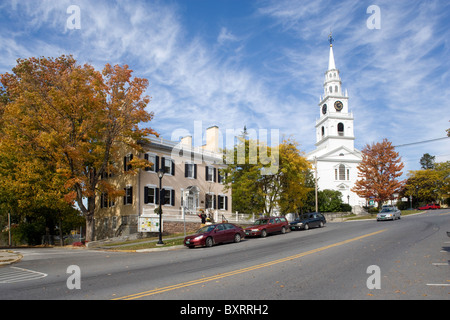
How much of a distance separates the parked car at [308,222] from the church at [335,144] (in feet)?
105

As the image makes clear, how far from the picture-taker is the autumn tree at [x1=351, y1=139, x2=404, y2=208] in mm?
54844

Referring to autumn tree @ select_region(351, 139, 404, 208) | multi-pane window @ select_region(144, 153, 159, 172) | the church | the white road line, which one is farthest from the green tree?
the white road line

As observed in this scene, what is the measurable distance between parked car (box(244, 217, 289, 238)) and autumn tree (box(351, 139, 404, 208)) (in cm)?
3163

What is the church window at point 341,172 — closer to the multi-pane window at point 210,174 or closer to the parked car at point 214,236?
the multi-pane window at point 210,174

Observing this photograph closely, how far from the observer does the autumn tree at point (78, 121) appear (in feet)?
87.5

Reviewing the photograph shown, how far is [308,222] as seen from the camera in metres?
31.2

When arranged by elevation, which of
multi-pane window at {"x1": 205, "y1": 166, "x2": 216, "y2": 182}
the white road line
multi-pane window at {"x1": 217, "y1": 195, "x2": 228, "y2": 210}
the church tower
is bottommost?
the white road line

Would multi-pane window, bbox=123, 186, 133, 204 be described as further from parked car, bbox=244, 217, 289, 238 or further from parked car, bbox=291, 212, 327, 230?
parked car, bbox=291, 212, 327, 230

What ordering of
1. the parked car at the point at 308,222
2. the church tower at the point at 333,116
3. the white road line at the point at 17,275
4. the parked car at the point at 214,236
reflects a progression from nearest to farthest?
1. the white road line at the point at 17,275
2. the parked car at the point at 214,236
3. the parked car at the point at 308,222
4. the church tower at the point at 333,116

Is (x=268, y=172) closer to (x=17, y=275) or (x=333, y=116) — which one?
(x=17, y=275)

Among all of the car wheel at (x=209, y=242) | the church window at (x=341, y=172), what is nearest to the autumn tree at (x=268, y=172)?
the car wheel at (x=209, y=242)

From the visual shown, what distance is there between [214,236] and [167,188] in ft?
50.5

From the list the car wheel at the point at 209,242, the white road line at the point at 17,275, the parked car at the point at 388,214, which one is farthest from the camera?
the parked car at the point at 388,214
